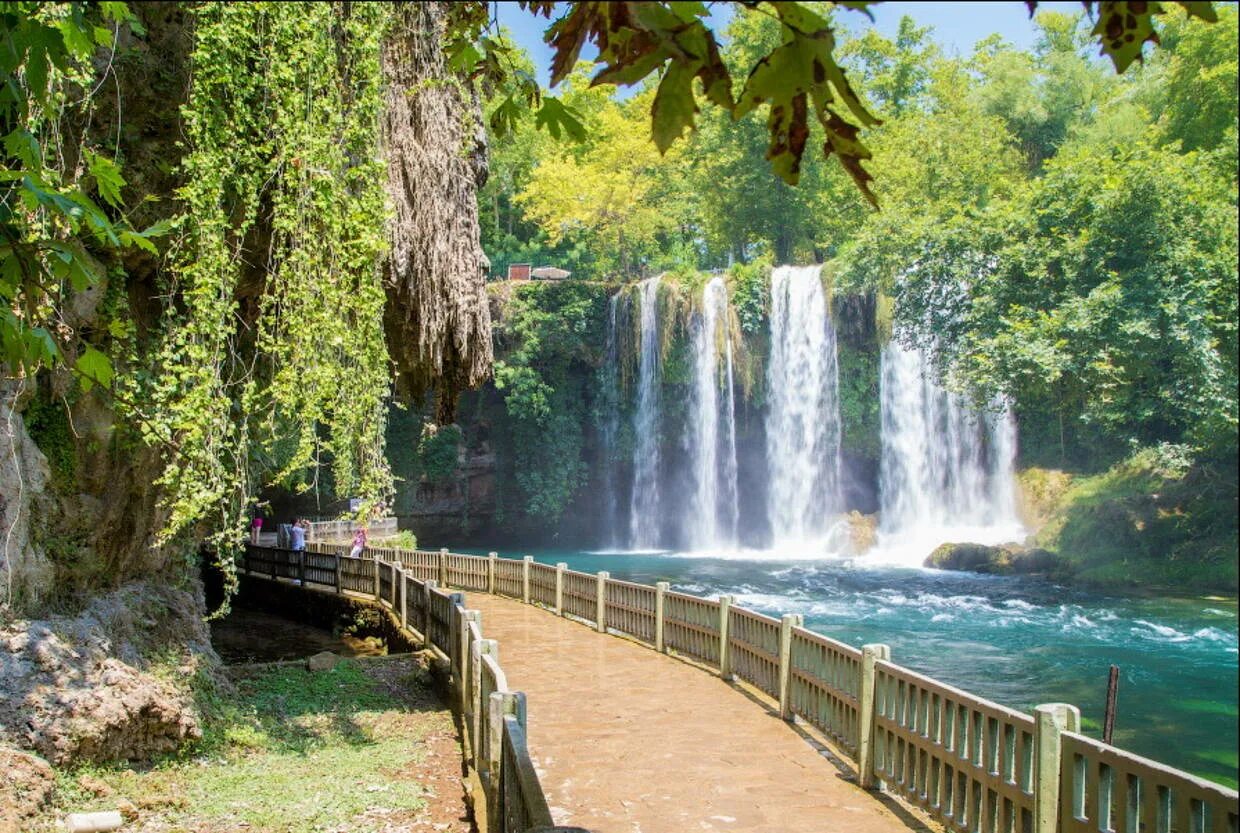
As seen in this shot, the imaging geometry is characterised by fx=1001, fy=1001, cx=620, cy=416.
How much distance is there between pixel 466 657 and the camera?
8625 mm

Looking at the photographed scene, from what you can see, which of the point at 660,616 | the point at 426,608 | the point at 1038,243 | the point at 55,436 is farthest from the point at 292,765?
the point at 1038,243

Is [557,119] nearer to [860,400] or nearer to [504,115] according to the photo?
[504,115]

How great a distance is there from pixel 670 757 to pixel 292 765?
3023 mm

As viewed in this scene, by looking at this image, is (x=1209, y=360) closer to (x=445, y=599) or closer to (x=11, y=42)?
(x=445, y=599)

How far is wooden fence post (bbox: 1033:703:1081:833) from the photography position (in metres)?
4.71

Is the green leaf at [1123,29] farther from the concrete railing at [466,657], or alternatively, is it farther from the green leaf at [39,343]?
the green leaf at [39,343]

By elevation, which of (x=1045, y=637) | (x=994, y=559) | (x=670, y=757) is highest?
(x=994, y=559)

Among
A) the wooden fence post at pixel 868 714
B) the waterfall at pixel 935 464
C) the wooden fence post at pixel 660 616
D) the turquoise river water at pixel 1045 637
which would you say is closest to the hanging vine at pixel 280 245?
the wooden fence post at pixel 660 616

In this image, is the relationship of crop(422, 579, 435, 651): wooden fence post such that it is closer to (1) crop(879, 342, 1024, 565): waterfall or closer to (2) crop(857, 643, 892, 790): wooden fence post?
(2) crop(857, 643, 892, 790): wooden fence post

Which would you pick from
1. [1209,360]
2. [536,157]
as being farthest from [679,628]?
[536,157]

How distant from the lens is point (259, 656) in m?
14.8

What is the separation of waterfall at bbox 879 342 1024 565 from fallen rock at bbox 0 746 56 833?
1010 inches

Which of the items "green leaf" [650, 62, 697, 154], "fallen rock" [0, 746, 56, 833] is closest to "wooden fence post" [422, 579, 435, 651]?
"fallen rock" [0, 746, 56, 833]

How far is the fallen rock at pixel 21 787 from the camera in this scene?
575cm
